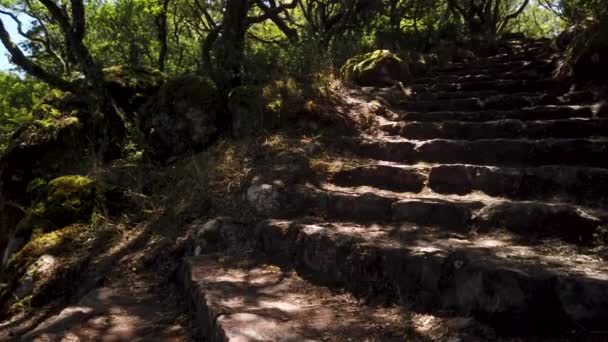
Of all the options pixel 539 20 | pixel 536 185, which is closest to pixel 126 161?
pixel 536 185

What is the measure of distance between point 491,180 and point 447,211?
60 centimetres

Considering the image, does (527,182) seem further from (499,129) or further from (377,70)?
(377,70)

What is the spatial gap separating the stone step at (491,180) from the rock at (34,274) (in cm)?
288

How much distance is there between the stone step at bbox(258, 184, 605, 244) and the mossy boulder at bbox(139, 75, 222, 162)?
7.77 feet

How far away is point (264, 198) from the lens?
14.6 feet

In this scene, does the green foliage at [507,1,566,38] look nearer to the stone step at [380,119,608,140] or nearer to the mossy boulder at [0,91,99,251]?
the stone step at [380,119,608,140]

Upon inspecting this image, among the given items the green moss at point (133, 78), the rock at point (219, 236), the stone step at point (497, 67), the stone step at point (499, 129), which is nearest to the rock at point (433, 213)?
the rock at point (219, 236)

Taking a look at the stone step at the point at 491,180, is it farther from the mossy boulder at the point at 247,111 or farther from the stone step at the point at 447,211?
the mossy boulder at the point at 247,111

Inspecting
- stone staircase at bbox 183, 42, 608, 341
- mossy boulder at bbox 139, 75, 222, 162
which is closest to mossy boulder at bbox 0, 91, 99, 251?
mossy boulder at bbox 139, 75, 222, 162

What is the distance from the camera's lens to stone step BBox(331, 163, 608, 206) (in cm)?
333

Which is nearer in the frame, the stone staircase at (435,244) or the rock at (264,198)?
the stone staircase at (435,244)

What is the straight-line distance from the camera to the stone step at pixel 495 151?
3.81 metres

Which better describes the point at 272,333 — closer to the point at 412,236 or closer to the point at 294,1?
the point at 412,236

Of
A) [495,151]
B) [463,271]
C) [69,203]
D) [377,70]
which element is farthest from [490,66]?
[69,203]
